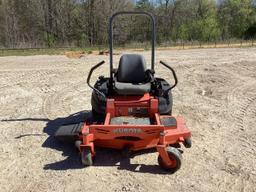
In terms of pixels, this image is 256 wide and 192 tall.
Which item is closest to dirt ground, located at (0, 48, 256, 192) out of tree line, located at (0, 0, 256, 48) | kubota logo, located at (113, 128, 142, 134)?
kubota logo, located at (113, 128, 142, 134)

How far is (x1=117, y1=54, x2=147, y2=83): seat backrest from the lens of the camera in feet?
17.0

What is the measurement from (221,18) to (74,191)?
36.9 metres

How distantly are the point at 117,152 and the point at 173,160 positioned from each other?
912mm

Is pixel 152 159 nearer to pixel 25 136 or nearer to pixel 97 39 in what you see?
pixel 25 136

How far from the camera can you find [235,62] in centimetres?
1197

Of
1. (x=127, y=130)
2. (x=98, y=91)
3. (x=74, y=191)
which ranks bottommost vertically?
(x=74, y=191)

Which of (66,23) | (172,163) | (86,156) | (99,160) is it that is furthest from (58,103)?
(66,23)

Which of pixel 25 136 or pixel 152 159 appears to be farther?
pixel 25 136

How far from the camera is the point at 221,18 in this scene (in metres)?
37.6

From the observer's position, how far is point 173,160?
157 inches

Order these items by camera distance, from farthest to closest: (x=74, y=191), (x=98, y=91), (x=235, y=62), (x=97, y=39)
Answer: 1. (x=97, y=39)
2. (x=235, y=62)
3. (x=98, y=91)
4. (x=74, y=191)

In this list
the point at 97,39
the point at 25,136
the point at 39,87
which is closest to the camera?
the point at 25,136

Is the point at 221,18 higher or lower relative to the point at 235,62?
higher

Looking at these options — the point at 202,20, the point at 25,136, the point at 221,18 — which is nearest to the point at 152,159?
the point at 25,136
